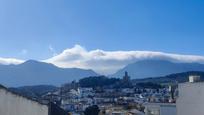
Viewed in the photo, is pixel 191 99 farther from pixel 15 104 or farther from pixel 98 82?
pixel 98 82

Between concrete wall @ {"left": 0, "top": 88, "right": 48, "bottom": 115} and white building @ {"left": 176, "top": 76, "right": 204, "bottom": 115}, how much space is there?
49.2 feet

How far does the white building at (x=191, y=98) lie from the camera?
103 ft

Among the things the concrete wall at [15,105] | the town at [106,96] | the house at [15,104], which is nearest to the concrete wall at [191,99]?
the house at [15,104]

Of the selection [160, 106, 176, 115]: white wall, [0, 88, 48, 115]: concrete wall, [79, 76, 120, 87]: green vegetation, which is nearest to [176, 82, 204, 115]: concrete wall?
[160, 106, 176, 115]: white wall

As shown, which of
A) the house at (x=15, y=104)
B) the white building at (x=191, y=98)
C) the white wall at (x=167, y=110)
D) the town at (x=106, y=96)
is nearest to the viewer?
the house at (x=15, y=104)

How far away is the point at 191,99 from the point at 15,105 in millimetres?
19836

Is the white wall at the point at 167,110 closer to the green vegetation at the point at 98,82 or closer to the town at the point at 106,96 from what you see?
the town at the point at 106,96

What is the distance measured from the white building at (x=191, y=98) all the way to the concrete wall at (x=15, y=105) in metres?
15.0

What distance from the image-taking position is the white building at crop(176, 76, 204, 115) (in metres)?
31.3

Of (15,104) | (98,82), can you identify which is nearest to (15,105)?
(15,104)

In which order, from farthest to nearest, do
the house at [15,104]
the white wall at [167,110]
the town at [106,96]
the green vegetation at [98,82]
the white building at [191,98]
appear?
the green vegetation at [98,82], the town at [106,96], the white wall at [167,110], the white building at [191,98], the house at [15,104]

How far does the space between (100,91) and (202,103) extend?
13512cm

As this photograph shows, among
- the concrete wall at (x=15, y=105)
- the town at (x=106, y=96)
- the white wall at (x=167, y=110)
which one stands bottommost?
the white wall at (x=167, y=110)

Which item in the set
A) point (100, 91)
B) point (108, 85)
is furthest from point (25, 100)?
point (108, 85)
